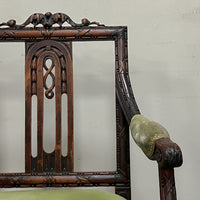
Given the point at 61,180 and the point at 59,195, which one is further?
the point at 61,180

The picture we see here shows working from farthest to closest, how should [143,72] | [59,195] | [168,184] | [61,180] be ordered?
1. [143,72]
2. [61,180]
3. [59,195]
4. [168,184]

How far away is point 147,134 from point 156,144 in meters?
0.05

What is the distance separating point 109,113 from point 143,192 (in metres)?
0.33

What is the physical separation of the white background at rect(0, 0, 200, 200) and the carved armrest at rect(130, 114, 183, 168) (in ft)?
1.65

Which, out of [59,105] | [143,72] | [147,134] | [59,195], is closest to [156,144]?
[147,134]

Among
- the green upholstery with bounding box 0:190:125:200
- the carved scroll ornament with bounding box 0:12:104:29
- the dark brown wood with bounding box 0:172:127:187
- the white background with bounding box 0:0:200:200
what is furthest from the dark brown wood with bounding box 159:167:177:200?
the white background with bounding box 0:0:200:200

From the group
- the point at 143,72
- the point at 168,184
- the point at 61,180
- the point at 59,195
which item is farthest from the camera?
the point at 143,72

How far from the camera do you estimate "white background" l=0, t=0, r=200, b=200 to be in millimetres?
1201

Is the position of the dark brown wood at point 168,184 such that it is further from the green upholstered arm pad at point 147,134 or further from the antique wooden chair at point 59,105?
the antique wooden chair at point 59,105

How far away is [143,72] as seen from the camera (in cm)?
122

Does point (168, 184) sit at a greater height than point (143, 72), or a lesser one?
lesser

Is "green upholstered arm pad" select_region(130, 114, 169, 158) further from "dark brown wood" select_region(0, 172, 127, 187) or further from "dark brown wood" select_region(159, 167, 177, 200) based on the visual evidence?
"dark brown wood" select_region(0, 172, 127, 187)

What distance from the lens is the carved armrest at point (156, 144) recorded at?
500 millimetres

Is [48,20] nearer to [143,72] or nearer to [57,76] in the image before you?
[57,76]
